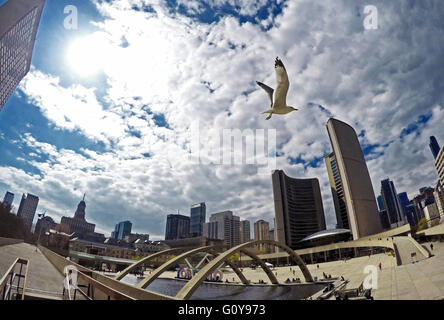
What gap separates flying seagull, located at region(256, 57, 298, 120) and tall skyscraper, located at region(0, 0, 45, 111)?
76.7 metres

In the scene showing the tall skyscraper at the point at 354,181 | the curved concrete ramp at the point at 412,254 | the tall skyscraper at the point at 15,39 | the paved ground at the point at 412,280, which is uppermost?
the tall skyscraper at the point at 15,39

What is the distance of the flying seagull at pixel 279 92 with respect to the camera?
376 inches

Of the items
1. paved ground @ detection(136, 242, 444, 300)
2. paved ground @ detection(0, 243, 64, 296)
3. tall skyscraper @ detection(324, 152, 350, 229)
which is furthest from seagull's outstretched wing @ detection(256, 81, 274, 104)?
tall skyscraper @ detection(324, 152, 350, 229)

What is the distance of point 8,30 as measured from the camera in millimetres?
59344

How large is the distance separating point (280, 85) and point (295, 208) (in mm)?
154671

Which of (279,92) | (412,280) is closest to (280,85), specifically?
(279,92)

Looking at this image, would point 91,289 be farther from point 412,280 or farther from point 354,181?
point 354,181

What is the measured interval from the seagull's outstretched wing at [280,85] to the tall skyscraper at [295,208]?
140m

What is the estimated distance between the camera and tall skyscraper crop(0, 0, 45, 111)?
189 ft

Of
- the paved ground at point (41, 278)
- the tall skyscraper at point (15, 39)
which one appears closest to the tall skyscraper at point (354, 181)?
the paved ground at point (41, 278)

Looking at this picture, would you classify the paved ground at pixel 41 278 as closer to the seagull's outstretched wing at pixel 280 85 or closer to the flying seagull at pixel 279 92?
the flying seagull at pixel 279 92
